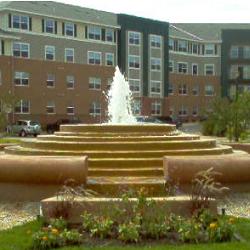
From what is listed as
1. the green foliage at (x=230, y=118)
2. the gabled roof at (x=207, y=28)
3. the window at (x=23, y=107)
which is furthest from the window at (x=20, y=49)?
the gabled roof at (x=207, y=28)

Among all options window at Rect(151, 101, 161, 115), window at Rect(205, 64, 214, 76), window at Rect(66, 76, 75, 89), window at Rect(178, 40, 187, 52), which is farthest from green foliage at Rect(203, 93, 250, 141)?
window at Rect(205, 64, 214, 76)

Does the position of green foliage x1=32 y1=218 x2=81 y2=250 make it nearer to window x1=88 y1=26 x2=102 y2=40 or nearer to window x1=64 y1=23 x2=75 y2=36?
window x1=64 y1=23 x2=75 y2=36

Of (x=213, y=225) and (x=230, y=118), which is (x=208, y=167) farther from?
(x=230, y=118)

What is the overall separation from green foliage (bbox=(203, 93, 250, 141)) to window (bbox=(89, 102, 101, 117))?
789 inches

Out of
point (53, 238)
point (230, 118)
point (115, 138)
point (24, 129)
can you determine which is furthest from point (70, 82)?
point (53, 238)

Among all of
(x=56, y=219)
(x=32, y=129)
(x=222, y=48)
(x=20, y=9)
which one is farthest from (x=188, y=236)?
(x=222, y=48)

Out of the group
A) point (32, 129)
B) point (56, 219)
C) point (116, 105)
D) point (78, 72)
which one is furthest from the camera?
point (78, 72)

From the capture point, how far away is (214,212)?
36.2 ft

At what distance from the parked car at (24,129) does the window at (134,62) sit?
2225 centimetres

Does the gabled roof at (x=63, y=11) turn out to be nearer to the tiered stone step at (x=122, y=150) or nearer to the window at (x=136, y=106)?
the window at (x=136, y=106)

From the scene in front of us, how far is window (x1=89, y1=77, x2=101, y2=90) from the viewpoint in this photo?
7325cm

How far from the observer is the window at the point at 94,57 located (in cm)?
7300

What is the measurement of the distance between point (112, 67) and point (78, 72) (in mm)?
5515

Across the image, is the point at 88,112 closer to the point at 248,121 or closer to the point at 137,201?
the point at 248,121
